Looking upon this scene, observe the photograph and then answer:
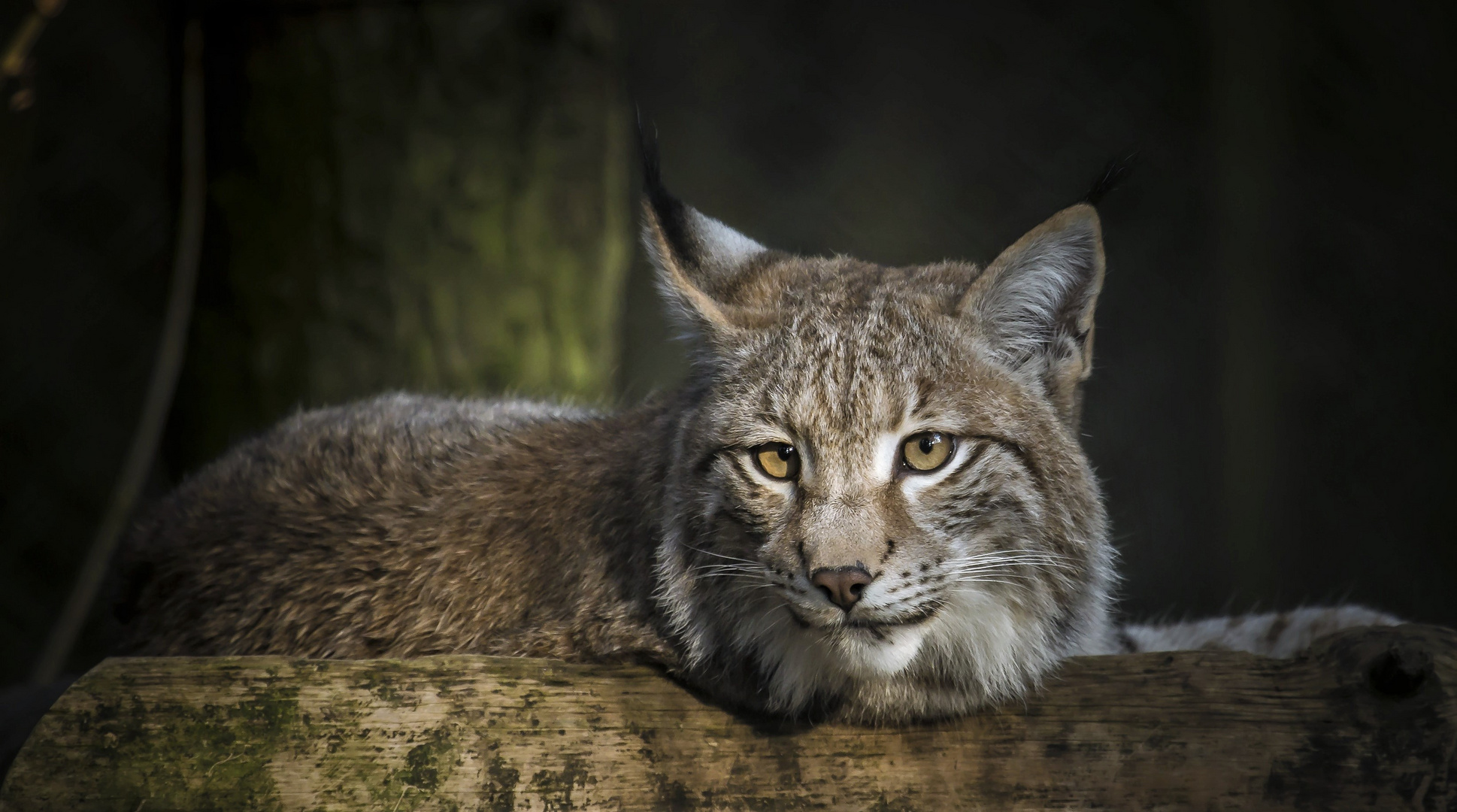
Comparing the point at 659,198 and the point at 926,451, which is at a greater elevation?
the point at 659,198

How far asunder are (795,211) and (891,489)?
11.3ft

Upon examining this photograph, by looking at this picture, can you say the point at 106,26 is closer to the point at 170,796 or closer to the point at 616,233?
the point at 616,233

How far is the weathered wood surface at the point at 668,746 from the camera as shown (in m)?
1.83

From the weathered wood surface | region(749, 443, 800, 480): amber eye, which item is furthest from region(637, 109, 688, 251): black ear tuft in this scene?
the weathered wood surface

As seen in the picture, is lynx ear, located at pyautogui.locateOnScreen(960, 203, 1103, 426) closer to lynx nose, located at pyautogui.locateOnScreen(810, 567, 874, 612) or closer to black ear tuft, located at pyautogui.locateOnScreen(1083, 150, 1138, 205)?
black ear tuft, located at pyautogui.locateOnScreen(1083, 150, 1138, 205)

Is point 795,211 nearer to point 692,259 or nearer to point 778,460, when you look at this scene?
point 692,259

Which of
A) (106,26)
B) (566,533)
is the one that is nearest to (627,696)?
(566,533)

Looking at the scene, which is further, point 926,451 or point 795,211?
point 795,211

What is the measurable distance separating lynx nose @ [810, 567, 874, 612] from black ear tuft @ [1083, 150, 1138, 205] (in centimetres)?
87

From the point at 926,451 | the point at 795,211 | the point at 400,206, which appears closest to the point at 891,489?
the point at 926,451

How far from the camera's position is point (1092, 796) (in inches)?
74.4

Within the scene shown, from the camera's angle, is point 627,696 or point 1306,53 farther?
point 1306,53

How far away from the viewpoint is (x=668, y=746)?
198 centimetres

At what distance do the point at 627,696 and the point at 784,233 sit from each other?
3.62m
